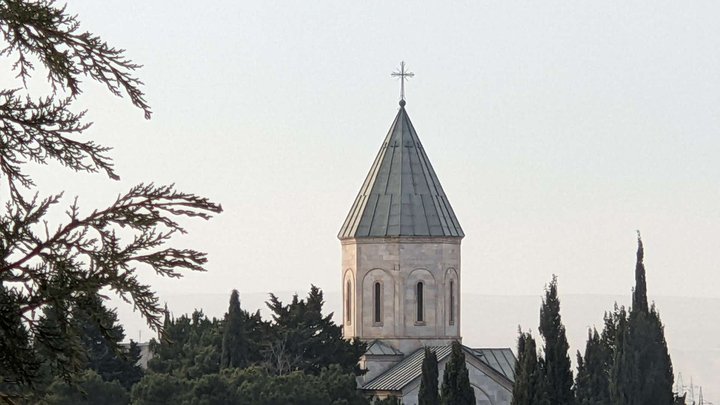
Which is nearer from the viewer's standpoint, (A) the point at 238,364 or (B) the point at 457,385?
(B) the point at 457,385

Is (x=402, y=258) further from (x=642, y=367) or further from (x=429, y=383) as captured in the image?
(x=642, y=367)

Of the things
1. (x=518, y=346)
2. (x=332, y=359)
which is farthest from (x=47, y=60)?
(x=332, y=359)

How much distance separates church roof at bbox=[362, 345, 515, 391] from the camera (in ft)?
181

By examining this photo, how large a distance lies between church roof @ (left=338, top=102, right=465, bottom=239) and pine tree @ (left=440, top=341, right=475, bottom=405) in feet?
37.7

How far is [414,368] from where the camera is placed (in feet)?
183

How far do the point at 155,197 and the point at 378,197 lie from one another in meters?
48.4

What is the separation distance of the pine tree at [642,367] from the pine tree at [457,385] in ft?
16.4

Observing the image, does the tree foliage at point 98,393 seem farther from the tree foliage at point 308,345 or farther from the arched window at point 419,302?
the arched window at point 419,302

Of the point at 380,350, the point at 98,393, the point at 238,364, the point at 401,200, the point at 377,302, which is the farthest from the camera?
the point at 401,200

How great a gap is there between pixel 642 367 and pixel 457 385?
5.98 metres

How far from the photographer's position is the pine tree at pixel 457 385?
1818 inches

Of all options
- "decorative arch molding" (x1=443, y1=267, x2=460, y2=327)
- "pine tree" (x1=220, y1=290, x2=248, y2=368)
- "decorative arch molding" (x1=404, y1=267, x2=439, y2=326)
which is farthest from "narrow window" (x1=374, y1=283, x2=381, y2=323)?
"pine tree" (x1=220, y1=290, x2=248, y2=368)

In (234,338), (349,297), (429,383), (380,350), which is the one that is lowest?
(429,383)

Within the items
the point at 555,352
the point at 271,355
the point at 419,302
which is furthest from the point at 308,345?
the point at 555,352
